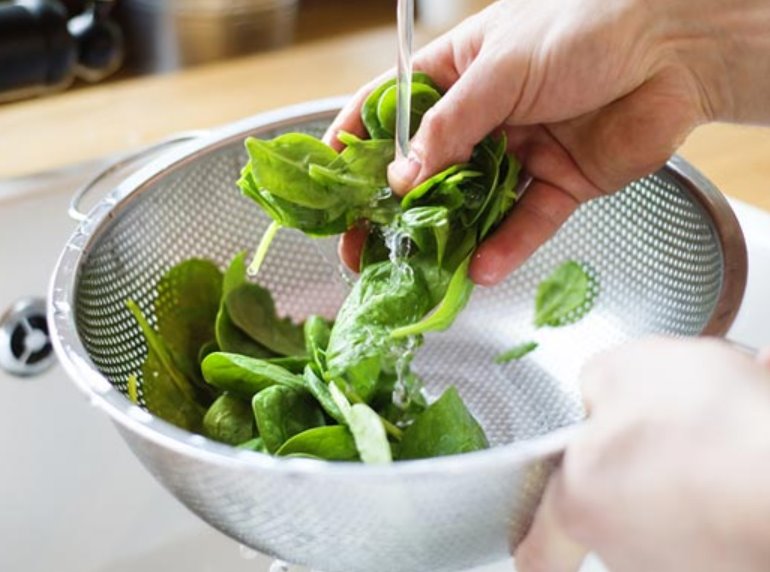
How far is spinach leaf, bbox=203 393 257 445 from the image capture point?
66 cm

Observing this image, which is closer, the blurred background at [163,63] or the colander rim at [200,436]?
the colander rim at [200,436]

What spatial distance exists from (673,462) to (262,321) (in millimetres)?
383

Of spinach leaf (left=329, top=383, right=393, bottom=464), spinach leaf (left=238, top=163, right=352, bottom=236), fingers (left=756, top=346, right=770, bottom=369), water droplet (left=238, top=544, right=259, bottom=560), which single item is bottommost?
water droplet (left=238, top=544, right=259, bottom=560)

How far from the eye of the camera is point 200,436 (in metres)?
0.55

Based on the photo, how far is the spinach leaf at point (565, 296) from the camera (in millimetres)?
816

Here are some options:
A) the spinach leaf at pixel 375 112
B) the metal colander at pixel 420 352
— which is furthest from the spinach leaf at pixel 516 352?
the spinach leaf at pixel 375 112

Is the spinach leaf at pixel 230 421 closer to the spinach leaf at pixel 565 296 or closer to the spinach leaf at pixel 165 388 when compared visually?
the spinach leaf at pixel 165 388

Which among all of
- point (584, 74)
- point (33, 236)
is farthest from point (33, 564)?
point (584, 74)

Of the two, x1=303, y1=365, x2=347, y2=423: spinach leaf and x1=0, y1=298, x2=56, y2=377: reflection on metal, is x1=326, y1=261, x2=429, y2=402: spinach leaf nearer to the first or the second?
x1=303, y1=365, x2=347, y2=423: spinach leaf

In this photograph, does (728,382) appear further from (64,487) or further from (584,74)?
(64,487)

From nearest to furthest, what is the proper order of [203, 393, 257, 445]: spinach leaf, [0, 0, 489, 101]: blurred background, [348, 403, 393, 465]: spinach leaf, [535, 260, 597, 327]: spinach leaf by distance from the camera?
1. [348, 403, 393, 465]: spinach leaf
2. [203, 393, 257, 445]: spinach leaf
3. [535, 260, 597, 327]: spinach leaf
4. [0, 0, 489, 101]: blurred background

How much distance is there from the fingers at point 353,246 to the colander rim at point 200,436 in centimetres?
13

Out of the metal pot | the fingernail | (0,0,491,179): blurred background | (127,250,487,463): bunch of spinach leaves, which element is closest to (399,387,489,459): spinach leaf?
(127,250,487,463): bunch of spinach leaves

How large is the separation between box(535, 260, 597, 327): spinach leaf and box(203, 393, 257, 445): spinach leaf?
0.85ft
